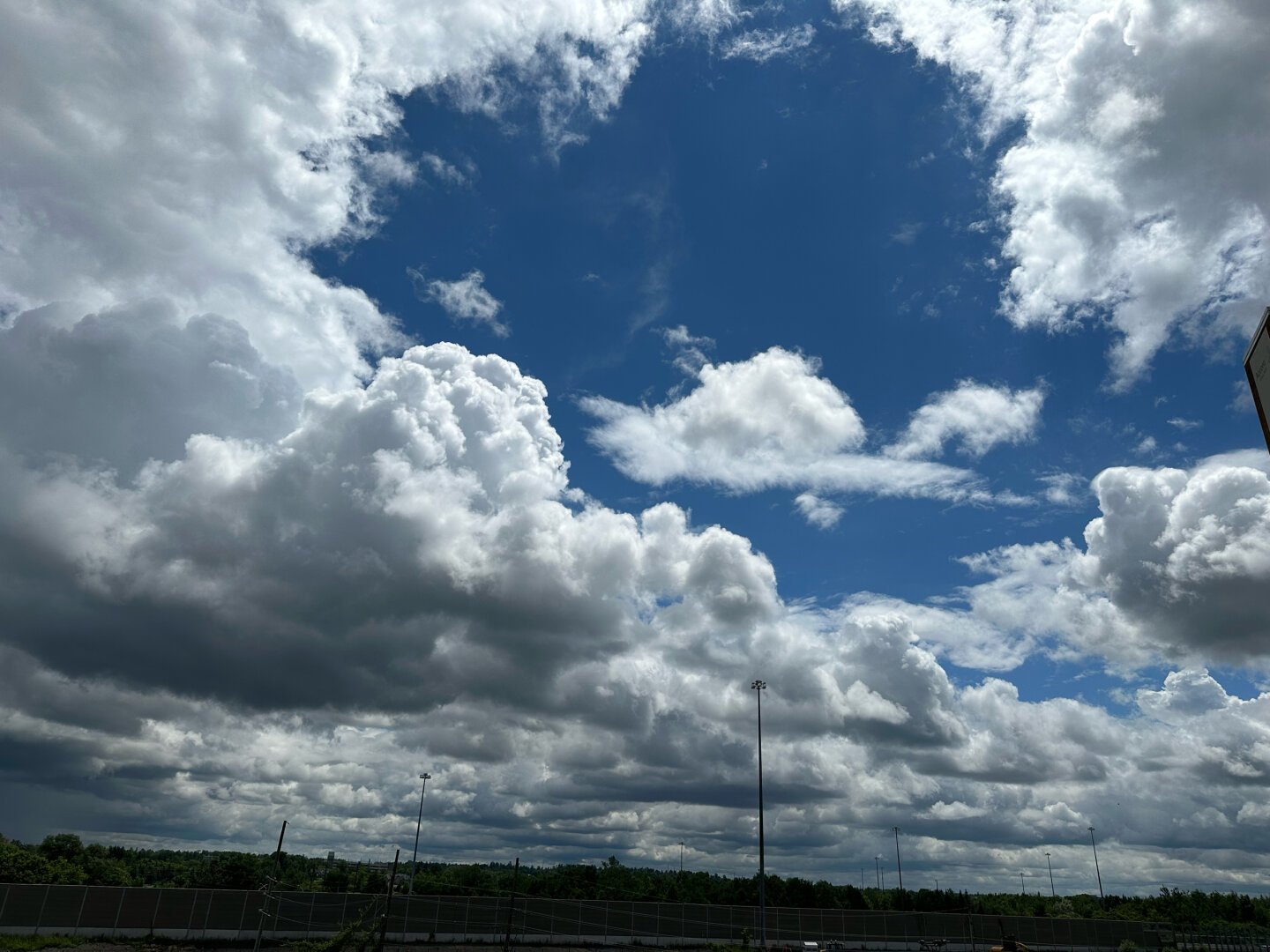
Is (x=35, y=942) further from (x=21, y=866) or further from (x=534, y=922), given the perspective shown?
(x=21, y=866)

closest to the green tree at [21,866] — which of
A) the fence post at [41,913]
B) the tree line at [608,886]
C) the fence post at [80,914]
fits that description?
the tree line at [608,886]

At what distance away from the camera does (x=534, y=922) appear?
77.9 metres

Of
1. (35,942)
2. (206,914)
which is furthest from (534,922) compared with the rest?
(35,942)

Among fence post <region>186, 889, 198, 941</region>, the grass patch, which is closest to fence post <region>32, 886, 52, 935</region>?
the grass patch

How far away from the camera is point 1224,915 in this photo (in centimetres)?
16225

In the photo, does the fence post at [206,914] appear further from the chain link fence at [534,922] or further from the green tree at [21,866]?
the green tree at [21,866]

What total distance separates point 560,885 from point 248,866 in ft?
183

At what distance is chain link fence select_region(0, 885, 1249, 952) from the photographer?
64.4 metres

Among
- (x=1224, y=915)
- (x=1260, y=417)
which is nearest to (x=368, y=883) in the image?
(x=1260, y=417)

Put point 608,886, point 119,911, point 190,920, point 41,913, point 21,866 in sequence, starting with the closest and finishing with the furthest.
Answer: point 41,913
point 119,911
point 190,920
point 21,866
point 608,886

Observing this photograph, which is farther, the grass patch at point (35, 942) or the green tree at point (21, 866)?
the green tree at point (21, 866)

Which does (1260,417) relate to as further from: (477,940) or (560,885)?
(560,885)

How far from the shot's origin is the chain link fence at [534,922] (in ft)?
211

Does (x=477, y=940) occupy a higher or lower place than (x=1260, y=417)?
lower
